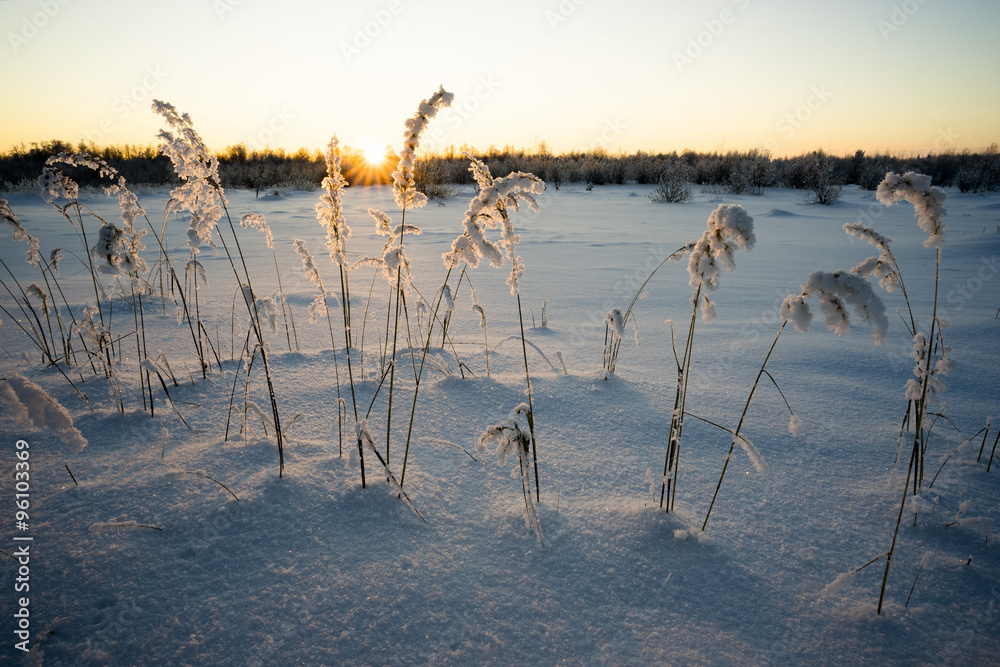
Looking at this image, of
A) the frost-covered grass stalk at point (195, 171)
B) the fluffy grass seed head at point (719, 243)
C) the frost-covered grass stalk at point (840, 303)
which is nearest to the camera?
the frost-covered grass stalk at point (840, 303)

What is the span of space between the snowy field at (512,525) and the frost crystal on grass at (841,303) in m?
0.67

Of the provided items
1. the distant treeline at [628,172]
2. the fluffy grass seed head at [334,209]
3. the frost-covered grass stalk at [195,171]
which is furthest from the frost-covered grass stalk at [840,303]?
the distant treeline at [628,172]

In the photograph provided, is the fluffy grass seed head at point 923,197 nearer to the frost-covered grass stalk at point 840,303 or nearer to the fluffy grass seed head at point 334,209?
the frost-covered grass stalk at point 840,303

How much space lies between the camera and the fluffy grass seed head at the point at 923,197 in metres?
1.04

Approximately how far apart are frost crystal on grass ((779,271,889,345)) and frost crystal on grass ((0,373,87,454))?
1479 millimetres

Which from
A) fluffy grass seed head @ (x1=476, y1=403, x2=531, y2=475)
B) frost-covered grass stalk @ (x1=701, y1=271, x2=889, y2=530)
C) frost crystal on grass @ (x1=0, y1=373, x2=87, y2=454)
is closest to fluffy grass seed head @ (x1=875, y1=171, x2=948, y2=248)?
frost-covered grass stalk @ (x1=701, y1=271, x2=889, y2=530)

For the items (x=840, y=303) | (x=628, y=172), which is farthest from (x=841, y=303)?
(x=628, y=172)

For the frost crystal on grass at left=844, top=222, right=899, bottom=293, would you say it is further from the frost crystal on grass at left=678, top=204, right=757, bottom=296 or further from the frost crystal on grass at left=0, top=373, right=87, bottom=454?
the frost crystal on grass at left=0, top=373, right=87, bottom=454

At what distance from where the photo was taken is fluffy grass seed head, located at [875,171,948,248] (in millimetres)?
1038

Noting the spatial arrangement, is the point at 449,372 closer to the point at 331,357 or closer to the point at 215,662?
the point at 331,357

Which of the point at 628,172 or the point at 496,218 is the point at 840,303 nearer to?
the point at 496,218

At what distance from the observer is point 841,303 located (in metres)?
0.90

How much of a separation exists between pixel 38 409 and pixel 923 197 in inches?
79.5

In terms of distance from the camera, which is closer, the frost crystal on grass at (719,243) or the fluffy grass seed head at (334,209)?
the frost crystal on grass at (719,243)
